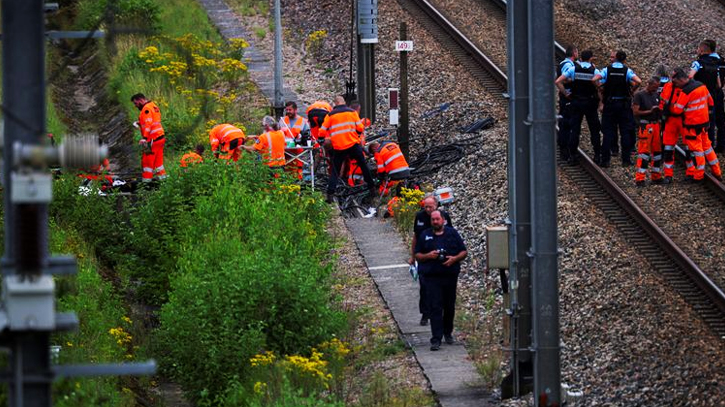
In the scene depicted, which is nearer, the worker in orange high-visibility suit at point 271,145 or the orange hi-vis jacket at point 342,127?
the worker in orange high-visibility suit at point 271,145

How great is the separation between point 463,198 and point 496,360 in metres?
5.91

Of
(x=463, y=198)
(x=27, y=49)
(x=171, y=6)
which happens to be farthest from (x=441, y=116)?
(x=27, y=49)

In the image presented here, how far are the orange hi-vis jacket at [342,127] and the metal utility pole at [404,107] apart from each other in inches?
57.7

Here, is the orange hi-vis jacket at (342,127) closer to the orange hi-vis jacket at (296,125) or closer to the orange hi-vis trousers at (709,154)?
the orange hi-vis jacket at (296,125)

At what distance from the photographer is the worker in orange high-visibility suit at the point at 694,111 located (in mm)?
18000

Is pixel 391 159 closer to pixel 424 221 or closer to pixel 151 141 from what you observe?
pixel 151 141

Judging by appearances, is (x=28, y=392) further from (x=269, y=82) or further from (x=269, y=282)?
(x=269, y=82)

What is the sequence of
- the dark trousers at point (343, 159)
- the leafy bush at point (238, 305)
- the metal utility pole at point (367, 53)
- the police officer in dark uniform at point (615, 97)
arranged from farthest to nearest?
the metal utility pole at point (367, 53), the dark trousers at point (343, 159), the police officer in dark uniform at point (615, 97), the leafy bush at point (238, 305)

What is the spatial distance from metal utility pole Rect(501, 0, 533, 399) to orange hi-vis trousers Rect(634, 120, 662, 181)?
248 inches

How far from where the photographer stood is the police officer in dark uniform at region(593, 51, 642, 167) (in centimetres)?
1895

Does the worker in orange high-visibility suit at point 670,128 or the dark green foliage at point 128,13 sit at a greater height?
the dark green foliage at point 128,13

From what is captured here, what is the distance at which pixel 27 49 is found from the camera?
656 cm

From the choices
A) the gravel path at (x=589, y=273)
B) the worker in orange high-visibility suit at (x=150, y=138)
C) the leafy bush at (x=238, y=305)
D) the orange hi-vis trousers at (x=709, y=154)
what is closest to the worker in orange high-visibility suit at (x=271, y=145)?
the worker in orange high-visibility suit at (x=150, y=138)

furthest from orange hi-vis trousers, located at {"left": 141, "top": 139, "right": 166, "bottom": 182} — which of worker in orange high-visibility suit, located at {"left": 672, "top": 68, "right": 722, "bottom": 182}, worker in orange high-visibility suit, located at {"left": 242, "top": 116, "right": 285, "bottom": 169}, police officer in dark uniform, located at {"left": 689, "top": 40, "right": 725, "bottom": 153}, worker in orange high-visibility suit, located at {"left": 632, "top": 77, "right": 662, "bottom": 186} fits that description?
police officer in dark uniform, located at {"left": 689, "top": 40, "right": 725, "bottom": 153}
